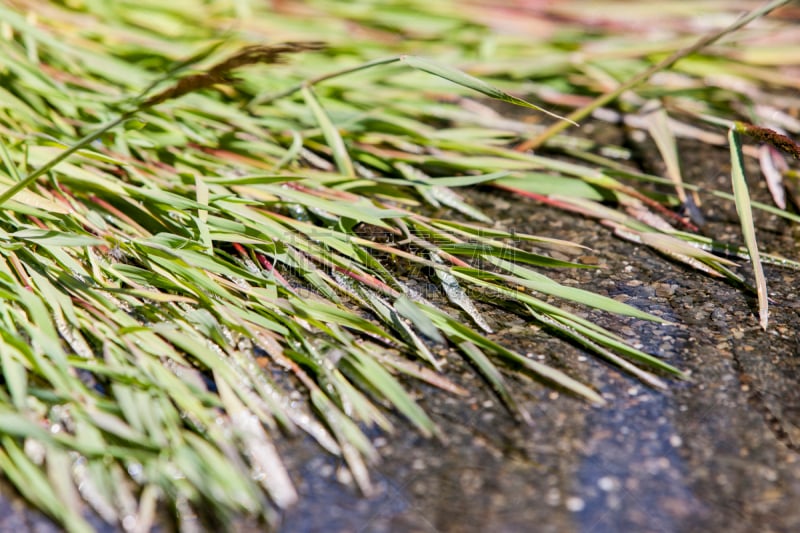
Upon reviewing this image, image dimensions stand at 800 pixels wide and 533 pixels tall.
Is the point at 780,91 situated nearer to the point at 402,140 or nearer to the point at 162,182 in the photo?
the point at 402,140

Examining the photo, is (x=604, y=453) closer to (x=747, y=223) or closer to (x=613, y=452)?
(x=613, y=452)

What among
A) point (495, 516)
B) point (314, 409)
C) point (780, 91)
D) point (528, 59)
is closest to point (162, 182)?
point (314, 409)

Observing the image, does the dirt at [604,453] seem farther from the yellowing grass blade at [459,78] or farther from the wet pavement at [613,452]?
the yellowing grass blade at [459,78]

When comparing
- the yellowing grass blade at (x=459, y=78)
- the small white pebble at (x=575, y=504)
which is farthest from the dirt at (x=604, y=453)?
the yellowing grass blade at (x=459, y=78)

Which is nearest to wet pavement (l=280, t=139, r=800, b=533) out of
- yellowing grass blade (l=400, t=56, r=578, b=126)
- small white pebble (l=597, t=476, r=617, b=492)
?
small white pebble (l=597, t=476, r=617, b=492)

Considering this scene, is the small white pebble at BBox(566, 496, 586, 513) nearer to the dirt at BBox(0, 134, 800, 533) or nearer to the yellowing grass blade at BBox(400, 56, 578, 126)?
the dirt at BBox(0, 134, 800, 533)

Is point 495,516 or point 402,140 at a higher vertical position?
point 402,140

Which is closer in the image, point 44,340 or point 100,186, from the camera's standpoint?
point 44,340
